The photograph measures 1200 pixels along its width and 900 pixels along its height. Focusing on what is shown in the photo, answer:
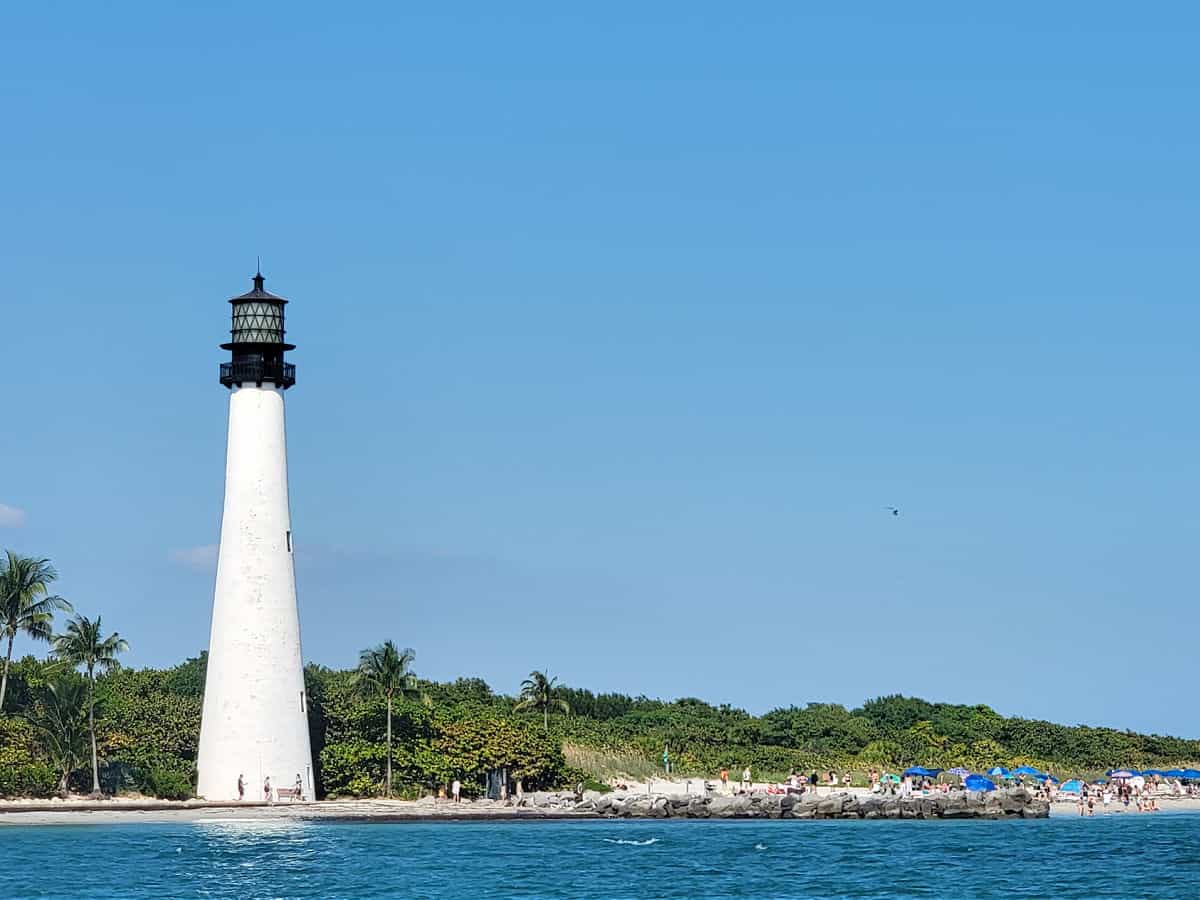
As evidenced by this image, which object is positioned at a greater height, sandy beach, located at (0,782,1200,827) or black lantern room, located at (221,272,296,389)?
black lantern room, located at (221,272,296,389)

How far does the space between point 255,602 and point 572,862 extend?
686 inches

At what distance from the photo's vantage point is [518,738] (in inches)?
3177

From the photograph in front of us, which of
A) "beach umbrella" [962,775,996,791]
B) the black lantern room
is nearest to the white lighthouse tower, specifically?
the black lantern room

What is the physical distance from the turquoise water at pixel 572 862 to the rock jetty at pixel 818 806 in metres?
4.58

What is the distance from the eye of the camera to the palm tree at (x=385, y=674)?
78938mm

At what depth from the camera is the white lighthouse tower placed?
69.6 meters

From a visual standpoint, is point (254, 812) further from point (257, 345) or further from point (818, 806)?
point (818, 806)

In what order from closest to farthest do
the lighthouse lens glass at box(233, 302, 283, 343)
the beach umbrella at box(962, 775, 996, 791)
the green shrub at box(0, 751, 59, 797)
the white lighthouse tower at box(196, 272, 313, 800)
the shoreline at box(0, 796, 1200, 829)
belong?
the shoreline at box(0, 796, 1200, 829)
the white lighthouse tower at box(196, 272, 313, 800)
the lighthouse lens glass at box(233, 302, 283, 343)
the green shrub at box(0, 751, 59, 797)
the beach umbrella at box(962, 775, 996, 791)

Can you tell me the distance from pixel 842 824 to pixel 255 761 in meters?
26.9

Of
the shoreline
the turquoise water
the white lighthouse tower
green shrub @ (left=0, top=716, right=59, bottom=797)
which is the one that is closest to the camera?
the turquoise water

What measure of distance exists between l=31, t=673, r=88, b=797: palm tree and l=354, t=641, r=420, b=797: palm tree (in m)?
11.7

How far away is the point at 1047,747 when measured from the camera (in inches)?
4471

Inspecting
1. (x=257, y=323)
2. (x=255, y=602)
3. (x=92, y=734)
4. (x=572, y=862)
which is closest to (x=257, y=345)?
(x=257, y=323)

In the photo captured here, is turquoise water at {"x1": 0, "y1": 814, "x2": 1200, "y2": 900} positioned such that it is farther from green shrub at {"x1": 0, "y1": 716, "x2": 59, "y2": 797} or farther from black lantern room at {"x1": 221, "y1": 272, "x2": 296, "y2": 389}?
black lantern room at {"x1": 221, "y1": 272, "x2": 296, "y2": 389}
